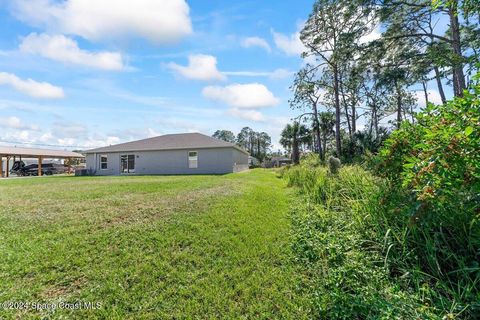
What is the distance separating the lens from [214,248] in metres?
4.04

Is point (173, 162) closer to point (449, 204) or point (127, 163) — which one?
point (127, 163)

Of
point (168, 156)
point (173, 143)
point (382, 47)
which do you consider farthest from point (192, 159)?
point (382, 47)

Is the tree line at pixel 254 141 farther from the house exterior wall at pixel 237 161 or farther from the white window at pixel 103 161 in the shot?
the white window at pixel 103 161

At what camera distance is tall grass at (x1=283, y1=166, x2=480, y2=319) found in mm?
2383

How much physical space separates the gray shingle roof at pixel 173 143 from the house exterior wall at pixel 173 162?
1.46 ft

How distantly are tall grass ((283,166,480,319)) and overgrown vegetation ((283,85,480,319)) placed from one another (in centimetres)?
1

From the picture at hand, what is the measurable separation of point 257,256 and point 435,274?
230cm

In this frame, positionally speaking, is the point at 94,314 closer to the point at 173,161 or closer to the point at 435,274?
the point at 435,274

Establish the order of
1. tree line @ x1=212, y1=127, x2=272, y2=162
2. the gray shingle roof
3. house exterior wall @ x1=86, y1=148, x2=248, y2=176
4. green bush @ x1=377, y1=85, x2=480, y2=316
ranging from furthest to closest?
1. tree line @ x1=212, y1=127, x2=272, y2=162
2. the gray shingle roof
3. house exterior wall @ x1=86, y1=148, x2=248, y2=176
4. green bush @ x1=377, y1=85, x2=480, y2=316

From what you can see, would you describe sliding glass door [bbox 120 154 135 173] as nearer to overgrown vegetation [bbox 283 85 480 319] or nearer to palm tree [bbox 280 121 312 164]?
palm tree [bbox 280 121 312 164]

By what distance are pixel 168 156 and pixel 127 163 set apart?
478 centimetres

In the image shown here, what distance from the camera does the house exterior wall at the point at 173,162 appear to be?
20.2 m

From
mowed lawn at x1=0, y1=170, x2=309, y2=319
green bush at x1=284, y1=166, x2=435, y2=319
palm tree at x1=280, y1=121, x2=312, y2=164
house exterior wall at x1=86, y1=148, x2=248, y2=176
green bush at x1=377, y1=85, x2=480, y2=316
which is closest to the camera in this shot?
green bush at x1=377, y1=85, x2=480, y2=316

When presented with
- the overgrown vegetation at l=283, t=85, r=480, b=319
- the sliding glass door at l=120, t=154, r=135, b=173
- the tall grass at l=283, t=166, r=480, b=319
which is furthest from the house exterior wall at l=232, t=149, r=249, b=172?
the overgrown vegetation at l=283, t=85, r=480, b=319
